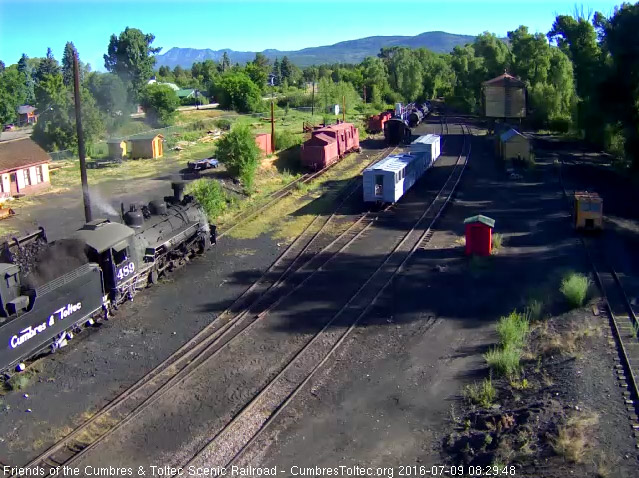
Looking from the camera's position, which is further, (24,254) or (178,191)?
(178,191)

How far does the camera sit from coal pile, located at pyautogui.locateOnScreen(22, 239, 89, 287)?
13.0 meters

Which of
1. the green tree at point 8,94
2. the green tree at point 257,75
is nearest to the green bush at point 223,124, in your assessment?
the green tree at point 8,94

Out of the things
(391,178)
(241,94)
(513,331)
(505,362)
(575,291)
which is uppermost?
(241,94)

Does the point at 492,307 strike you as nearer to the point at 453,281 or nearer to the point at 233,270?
the point at 453,281

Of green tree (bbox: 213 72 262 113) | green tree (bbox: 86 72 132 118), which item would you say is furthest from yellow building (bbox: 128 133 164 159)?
green tree (bbox: 213 72 262 113)

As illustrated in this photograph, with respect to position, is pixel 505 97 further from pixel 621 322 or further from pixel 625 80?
pixel 621 322

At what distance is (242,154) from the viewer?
1282 inches

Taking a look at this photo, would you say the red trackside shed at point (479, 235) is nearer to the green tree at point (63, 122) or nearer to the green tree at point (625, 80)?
the green tree at point (625, 80)

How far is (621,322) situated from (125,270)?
42.1ft

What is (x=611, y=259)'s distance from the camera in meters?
20.0

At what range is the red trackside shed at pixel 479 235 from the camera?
2038 cm

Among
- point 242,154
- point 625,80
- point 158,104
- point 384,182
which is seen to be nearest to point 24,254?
point 384,182

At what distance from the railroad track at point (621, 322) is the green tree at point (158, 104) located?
4979cm

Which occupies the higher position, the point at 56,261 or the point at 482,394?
the point at 56,261
